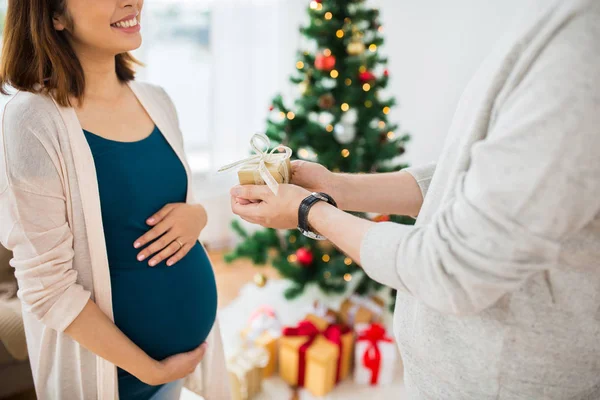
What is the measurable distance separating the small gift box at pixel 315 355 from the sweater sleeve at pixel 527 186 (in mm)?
1484

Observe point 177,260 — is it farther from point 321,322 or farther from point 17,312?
point 321,322

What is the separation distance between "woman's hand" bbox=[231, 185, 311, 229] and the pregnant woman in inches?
10.1

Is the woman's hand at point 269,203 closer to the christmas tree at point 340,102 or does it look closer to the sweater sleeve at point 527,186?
the sweater sleeve at point 527,186

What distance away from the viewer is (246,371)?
6.33 ft

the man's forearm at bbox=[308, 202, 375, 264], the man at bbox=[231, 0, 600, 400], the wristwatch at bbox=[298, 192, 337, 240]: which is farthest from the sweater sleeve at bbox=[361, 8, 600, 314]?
the wristwatch at bbox=[298, 192, 337, 240]

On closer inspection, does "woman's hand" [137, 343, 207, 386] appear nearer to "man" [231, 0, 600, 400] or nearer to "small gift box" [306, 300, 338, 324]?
"man" [231, 0, 600, 400]

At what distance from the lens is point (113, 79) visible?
3.85 feet

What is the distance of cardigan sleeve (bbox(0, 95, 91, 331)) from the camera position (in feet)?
2.93

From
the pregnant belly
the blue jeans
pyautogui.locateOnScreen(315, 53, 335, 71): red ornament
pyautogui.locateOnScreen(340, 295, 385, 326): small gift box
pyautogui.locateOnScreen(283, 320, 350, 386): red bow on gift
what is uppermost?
pyautogui.locateOnScreen(315, 53, 335, 71): red ornament

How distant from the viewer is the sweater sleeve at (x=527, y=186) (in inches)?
22.3

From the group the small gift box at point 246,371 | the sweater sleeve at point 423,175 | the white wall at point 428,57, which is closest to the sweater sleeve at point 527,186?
the sweater sleeve at point 423,175

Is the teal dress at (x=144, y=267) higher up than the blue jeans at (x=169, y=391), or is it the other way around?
the teal dress at (x=144, y=267)

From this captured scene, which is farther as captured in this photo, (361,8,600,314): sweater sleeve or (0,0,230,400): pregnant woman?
(0,0,230,400): pregnant woman

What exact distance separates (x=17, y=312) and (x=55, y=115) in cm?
83
